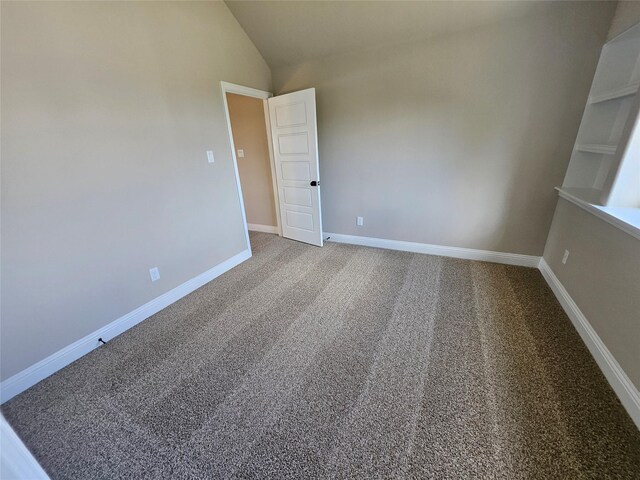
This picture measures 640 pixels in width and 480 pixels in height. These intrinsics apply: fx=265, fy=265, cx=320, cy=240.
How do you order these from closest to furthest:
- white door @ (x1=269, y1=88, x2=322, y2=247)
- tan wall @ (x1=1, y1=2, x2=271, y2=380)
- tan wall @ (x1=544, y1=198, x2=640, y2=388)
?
1. tan wall @ (x1=544, y1=198, x2=640, y2=388)
2. tan wall @ (x1=1, y1=2, x2=271, y2=380)
3. white door @ (x1=269, y1=88, x2=322, y2=247)

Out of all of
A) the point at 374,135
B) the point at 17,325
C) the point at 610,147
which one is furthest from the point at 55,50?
the point at 610,147

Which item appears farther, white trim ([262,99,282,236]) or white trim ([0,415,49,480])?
white trim ([262,99,282,236])

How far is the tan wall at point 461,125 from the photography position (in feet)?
7.57

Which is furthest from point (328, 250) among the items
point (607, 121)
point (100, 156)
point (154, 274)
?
point (607, 121)

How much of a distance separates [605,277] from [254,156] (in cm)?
396

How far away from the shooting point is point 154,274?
2.40m

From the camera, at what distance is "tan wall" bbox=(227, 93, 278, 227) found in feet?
12.5

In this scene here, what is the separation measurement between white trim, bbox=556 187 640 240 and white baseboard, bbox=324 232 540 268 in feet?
2.67

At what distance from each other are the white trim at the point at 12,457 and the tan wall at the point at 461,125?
3292 millimetres

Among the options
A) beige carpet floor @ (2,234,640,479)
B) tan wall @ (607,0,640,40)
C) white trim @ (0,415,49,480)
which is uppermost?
tan wall @ (607,0,640,40)

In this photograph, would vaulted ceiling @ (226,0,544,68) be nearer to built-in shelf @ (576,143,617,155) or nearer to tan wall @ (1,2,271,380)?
tan wall @ (1,2,271,380)

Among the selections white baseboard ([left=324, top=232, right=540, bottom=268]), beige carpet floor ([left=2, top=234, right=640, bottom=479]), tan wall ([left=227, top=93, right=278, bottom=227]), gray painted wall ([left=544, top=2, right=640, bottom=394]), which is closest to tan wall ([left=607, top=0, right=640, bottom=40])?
gray painted wall ([left=544, top=2, right=640, bottom=394])

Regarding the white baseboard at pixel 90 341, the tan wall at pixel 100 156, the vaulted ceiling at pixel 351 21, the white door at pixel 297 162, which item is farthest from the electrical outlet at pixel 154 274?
the vaulted ceiling at pixel 351 21

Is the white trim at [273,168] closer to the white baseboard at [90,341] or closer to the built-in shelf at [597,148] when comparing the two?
the white baseboard at [90,341]
